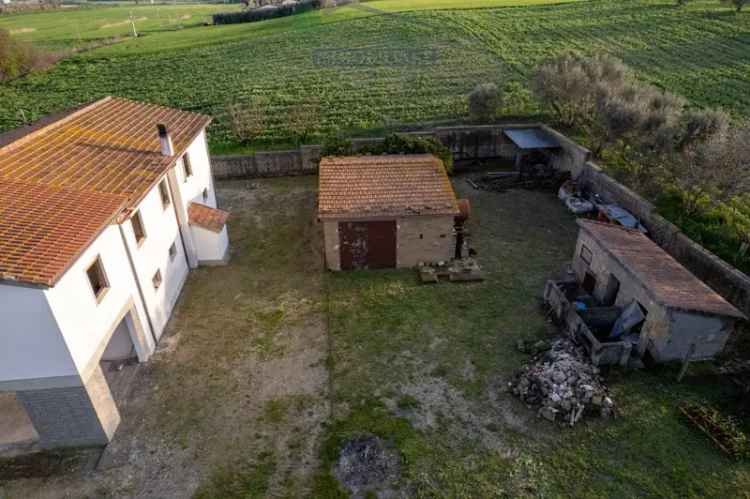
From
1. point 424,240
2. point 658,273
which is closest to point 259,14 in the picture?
point 424,240

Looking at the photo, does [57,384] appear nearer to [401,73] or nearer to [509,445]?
[509,445]

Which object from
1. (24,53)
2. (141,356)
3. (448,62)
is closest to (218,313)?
(141,356)

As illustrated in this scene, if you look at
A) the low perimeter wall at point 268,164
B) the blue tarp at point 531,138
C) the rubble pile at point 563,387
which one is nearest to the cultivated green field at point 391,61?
the low perimeter wall at point 268,164

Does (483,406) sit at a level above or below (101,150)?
below

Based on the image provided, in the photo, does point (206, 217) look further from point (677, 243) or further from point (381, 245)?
point (677, 243)

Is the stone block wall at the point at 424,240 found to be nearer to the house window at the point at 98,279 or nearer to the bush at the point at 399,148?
the bush at the point at 399,148

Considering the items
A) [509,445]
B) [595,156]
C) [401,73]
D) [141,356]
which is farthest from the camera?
[401,73]
